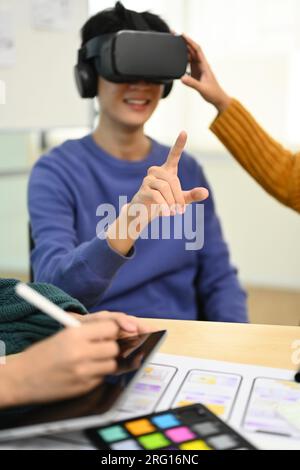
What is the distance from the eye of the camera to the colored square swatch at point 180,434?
462 millimetres

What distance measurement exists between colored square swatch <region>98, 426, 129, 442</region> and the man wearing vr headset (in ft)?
1.35

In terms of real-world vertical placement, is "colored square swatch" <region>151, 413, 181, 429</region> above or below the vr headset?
below

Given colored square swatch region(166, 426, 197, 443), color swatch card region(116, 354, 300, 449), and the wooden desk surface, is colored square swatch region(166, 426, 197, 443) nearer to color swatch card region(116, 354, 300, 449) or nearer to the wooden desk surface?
color swatch card region(116, 354, 300, 449)

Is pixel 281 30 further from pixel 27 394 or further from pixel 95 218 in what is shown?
pixel 27 394

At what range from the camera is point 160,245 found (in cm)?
110

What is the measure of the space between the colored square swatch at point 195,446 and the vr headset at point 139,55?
0.66 m

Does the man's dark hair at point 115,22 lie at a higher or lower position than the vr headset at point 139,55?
higher

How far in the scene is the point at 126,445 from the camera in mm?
456

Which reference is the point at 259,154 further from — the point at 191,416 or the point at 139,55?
the point at 191,416

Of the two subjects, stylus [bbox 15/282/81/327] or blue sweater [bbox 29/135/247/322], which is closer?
stylus [bbox 15/282/81/327]

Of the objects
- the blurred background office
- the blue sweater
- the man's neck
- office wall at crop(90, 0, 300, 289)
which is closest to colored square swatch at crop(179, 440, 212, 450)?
the blue sweater

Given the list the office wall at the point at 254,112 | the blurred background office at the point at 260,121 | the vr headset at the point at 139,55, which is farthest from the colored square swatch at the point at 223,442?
the office wall at the point at 254,112

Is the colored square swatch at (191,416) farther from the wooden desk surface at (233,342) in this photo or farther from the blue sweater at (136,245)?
the blue sweater at (136,245)

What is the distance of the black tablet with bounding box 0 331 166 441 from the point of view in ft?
1.47
